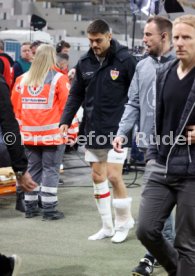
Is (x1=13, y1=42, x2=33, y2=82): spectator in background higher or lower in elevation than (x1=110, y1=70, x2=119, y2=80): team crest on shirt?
lower

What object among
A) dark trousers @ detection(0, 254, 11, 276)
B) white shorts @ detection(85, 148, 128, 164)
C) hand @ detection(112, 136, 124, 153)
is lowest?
dark trousers @ detection(0, 254, 11, 276)

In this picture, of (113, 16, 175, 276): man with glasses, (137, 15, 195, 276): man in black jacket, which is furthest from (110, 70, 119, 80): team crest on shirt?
(137, 15, 195, 276): man in black jacket

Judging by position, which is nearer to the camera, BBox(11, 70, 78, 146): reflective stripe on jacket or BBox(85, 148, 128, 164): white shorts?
BBox(85, 148, 128, 164): white shorts

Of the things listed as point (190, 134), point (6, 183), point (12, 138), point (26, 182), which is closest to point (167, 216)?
point (190, 134)

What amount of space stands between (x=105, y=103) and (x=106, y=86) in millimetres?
149

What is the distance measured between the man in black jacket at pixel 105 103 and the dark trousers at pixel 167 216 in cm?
150

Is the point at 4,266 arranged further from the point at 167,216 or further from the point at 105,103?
the point at 105,103

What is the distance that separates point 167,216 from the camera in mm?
3406

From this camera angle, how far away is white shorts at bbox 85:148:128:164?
16.5 ft

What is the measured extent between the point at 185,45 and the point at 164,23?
3.07 ft

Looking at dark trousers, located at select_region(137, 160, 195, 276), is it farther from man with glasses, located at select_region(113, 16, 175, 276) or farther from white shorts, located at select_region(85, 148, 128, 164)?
white shorts, located at select_region(85, 148, 128, 164)

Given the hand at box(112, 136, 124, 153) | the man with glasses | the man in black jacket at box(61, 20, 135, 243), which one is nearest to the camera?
the hand at box(112, 136, 124, 153)

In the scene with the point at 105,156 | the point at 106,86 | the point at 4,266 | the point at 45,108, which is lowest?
the point at 4,266

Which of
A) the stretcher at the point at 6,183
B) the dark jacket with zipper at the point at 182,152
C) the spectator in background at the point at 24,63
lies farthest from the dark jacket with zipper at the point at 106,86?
the spectator in background at the point at 24,63
